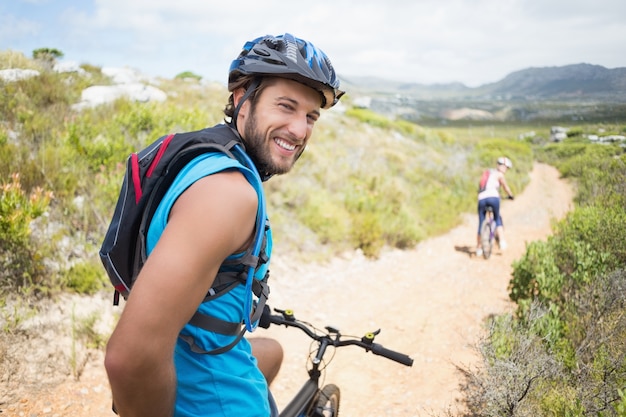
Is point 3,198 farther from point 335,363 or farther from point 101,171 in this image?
point 335,363

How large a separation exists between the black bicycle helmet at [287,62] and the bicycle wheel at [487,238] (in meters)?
7.50

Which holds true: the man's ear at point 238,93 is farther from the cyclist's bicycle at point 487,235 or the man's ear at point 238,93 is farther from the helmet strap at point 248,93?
the cyclist's bicycle at point 487,235

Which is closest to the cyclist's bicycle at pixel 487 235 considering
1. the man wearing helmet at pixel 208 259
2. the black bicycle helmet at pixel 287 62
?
the black bicycle helmet at pixel 287 62

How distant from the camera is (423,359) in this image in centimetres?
473

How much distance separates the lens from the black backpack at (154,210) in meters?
1.27

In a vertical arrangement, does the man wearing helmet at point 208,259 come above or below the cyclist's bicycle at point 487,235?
above

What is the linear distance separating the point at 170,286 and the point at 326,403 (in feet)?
6.72

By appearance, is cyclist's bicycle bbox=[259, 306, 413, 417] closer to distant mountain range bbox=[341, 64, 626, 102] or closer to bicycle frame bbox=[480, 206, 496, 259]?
distant mountain range bbox=[341, 64, 626, 102]

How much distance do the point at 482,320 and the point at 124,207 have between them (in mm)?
5196

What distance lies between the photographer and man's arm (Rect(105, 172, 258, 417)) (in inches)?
39.9

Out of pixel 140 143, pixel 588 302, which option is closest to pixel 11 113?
pixel 140 143

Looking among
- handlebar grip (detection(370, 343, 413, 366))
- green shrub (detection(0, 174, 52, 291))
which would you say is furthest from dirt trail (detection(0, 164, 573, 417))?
handlebar grip (detection(370, 343, 413, 366))

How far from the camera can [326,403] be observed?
2.69 m

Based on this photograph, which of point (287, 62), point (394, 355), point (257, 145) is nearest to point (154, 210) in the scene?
point (257, 145)
